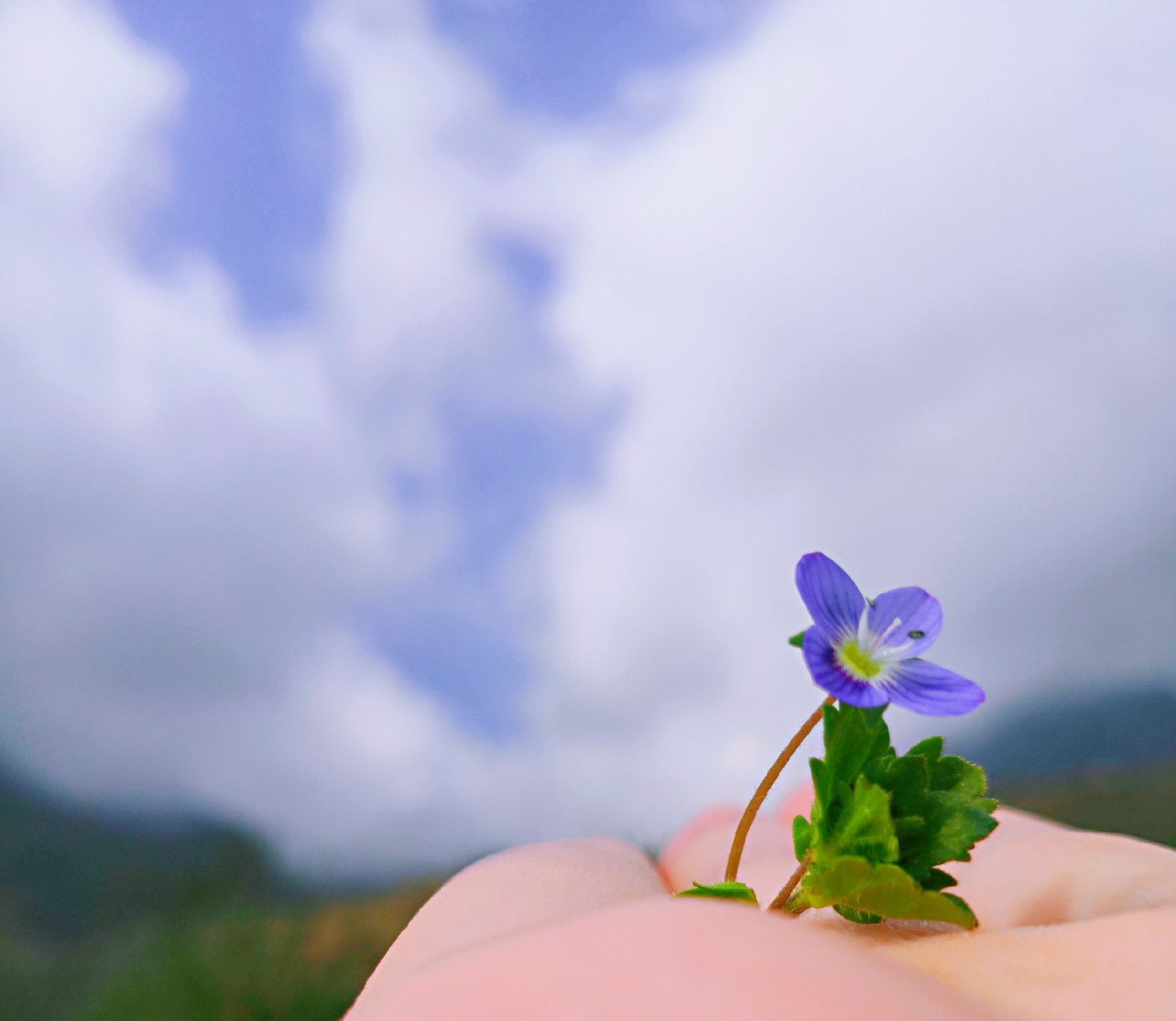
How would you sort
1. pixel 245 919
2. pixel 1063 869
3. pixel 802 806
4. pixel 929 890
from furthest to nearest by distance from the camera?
pixel 245 919 → pixel 802 806 → pixel 1063 869 → pixel 929 890

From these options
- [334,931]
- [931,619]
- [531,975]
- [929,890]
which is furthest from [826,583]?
[334,931]

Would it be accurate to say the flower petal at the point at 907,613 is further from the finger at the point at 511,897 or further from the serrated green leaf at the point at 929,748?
the finger at the point at 511,897

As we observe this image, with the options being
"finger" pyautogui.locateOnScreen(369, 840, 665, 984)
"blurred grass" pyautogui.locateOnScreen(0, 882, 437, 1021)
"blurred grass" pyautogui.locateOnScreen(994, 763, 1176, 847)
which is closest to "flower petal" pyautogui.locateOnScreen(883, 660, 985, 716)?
"finger" pyautogui.locateOnScreen(369, 840, 665, 984)

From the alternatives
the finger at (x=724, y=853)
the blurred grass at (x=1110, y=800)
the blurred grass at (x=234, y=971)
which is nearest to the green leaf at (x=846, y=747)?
the finger at (x=724, y=853)

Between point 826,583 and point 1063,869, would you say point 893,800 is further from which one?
point 1063,869

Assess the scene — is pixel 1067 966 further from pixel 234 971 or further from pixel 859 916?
pixel 234 971

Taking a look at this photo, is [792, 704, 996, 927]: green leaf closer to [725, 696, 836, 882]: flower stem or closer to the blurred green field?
[725, 696, 836, 882]: flower stem
